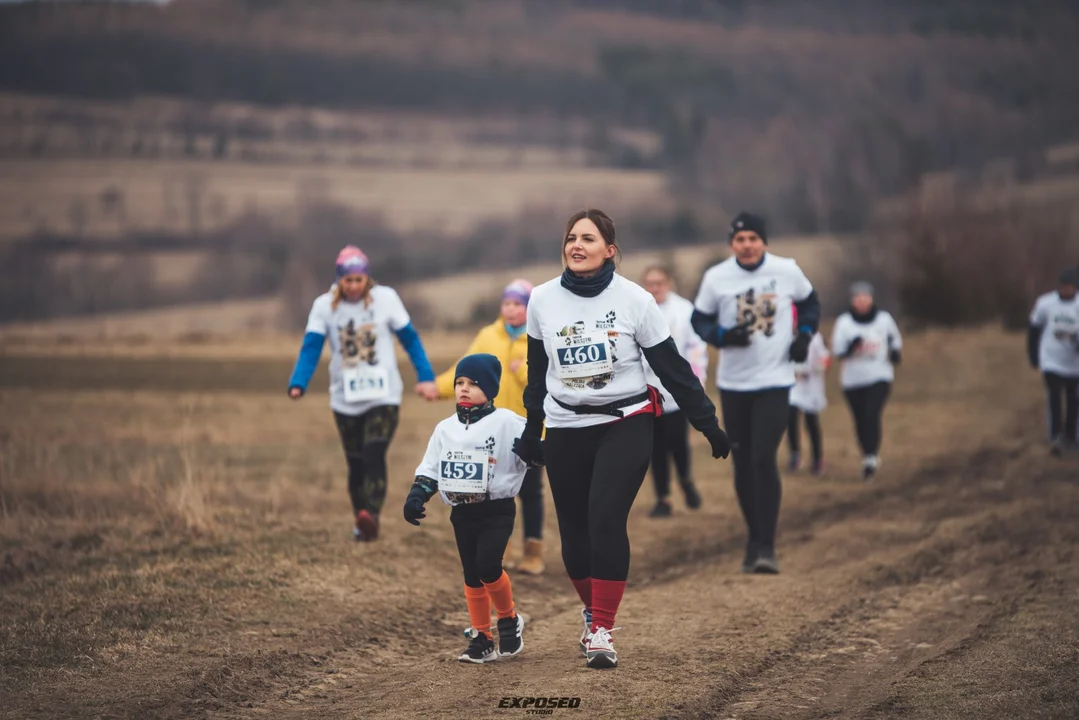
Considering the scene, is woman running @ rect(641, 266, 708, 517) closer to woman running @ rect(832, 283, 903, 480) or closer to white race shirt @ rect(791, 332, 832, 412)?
woman running @ rect(832, 283, 903, 480)

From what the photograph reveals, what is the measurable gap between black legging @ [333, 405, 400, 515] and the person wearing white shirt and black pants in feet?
8.72

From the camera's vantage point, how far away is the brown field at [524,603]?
7.06 meters

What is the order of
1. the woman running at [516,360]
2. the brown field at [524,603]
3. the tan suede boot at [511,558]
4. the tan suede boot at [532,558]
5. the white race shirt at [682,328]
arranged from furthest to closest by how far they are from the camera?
the white race shirt at [682,328] → the tan suede boot at [511,558] → the tan suede boot at [532,558] → the woman running at [516,360] → the brown field at [524,603]

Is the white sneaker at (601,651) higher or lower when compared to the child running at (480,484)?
lower

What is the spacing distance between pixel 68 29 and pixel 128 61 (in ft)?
22.9

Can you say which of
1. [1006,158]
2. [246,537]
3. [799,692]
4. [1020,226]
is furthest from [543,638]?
[1006,158]

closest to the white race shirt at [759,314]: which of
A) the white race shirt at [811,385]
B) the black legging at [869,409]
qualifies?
the black legging at [869,409]

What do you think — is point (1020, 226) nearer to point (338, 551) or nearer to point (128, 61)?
point (338, 551)

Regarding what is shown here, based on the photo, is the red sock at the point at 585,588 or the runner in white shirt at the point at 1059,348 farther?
the runner in white shirt at the point at 1059,348

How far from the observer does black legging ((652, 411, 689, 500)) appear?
1392cm

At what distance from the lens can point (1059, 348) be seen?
55.6 feet

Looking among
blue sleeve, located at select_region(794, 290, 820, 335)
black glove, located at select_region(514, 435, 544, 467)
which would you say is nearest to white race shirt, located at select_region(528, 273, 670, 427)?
black glove, located at select_region(514, 435, 544, 467)

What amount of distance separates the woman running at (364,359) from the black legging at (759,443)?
2466mm

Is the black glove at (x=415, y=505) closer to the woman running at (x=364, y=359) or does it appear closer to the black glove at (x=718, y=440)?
the black glove at (x=718, y=440)
